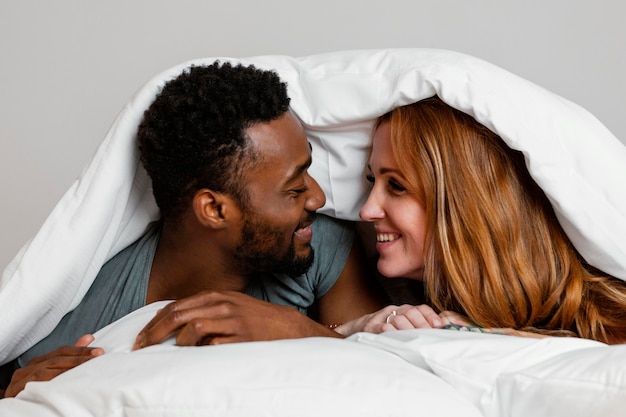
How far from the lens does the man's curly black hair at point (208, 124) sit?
1.54m

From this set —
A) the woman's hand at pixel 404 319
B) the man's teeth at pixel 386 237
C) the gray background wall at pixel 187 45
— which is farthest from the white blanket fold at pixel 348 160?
the gray background wall at pixel 187 45

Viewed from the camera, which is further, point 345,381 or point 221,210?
point 221,210

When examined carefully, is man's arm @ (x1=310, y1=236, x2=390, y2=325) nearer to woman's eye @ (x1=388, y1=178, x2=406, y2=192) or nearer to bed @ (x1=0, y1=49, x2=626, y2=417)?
bed @ (x1=0, y1=49, x2=626, y2=417)

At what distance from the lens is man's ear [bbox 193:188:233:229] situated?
159cm

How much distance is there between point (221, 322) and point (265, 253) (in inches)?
13.5

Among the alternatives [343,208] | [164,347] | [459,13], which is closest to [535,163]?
[343,208]

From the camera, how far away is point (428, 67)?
150 cm

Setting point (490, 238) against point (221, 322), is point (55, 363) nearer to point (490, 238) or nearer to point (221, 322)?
point (221, 322)

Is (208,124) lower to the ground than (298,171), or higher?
Result: higher

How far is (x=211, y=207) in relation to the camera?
5.27 ft

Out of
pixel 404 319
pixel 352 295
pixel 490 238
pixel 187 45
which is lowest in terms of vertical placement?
pixel 352 295

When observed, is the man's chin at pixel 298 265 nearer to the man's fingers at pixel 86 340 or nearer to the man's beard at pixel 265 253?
the man's beard at pixel 265 253

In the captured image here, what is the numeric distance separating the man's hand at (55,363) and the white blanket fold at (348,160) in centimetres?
15

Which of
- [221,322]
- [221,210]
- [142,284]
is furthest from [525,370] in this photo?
[142,284]
